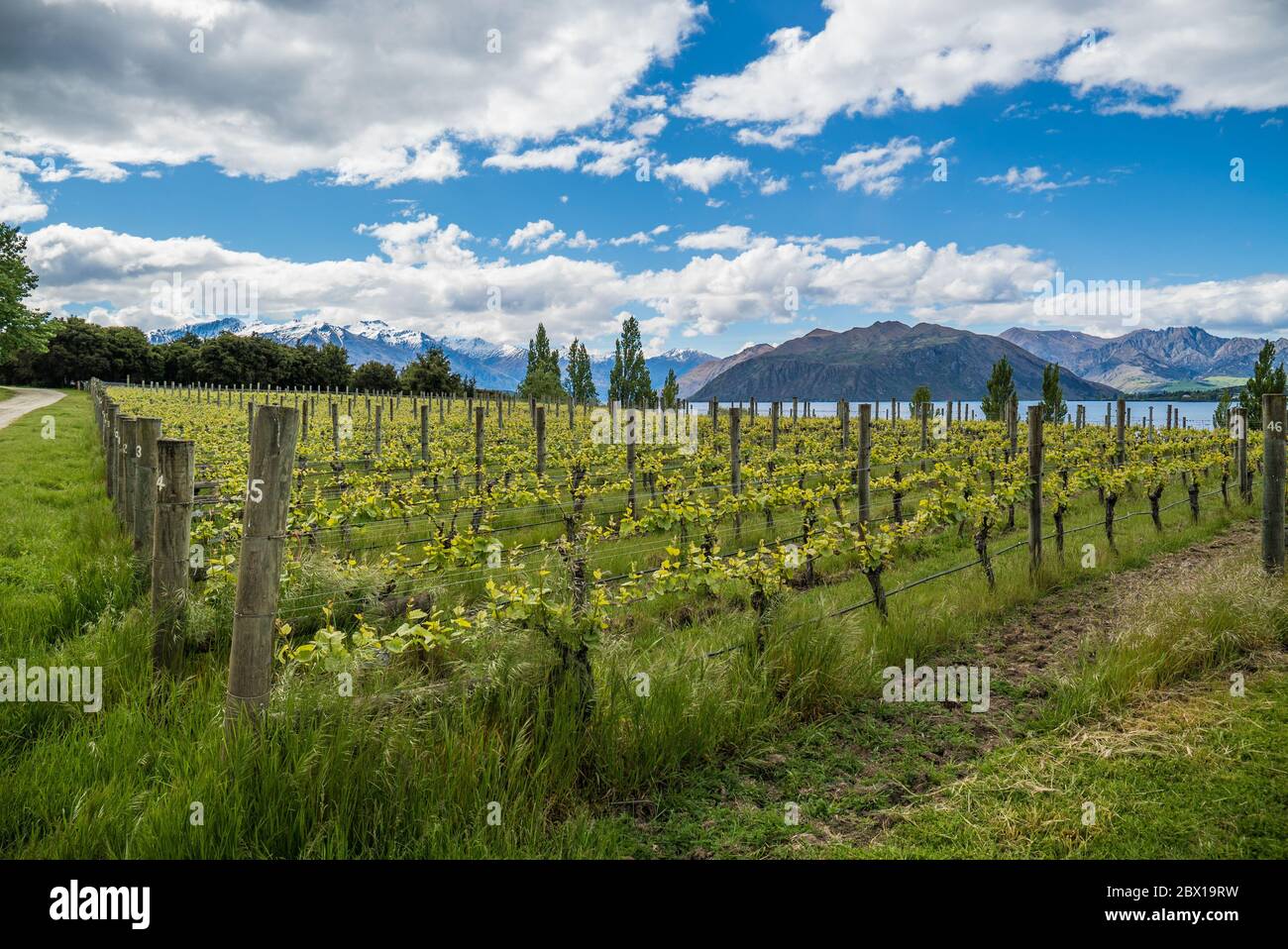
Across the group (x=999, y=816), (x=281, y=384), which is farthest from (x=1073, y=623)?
(x=281, y=384)

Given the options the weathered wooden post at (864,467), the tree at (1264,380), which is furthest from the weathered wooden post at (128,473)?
the tree at (1264,380)

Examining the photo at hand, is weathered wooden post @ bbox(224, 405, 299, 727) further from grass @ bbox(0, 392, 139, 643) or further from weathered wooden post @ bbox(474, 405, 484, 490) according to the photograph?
weathered wooden post @ bbox(474, 405, 484, 490)

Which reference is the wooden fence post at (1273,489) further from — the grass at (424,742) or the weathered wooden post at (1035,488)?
the grass at (424,742)

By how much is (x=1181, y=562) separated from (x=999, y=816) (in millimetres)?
8542

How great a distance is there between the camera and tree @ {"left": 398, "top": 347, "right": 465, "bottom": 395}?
3100 inches

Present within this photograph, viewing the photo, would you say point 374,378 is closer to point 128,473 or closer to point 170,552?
point 128,473

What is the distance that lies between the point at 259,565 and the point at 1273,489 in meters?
9.95

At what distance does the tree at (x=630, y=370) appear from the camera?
83312 millimetres

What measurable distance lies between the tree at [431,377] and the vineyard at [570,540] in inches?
2306

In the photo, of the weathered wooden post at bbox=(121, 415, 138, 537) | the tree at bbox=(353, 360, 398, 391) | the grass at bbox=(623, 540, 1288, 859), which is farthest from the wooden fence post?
the tree at bbox=(353, 360, 398, 391)

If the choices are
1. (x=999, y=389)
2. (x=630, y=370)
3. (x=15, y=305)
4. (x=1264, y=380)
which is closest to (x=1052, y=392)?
(x=999, y=389)
